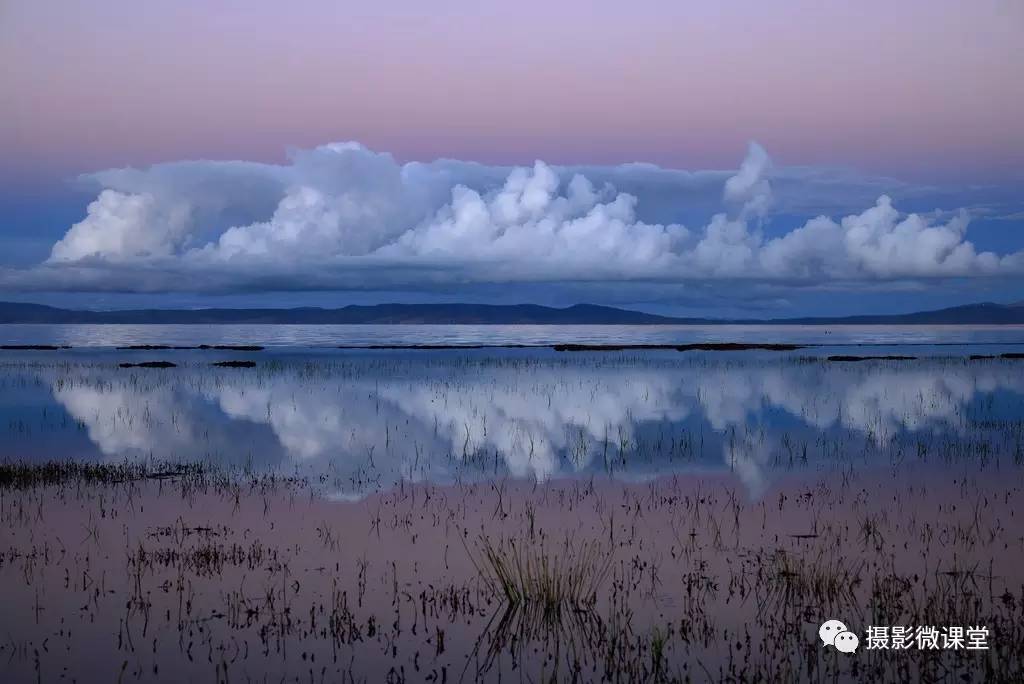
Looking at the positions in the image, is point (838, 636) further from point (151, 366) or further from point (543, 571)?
point (151, 366)

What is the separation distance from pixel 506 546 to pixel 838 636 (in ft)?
19.3

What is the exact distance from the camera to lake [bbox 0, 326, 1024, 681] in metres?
10.2

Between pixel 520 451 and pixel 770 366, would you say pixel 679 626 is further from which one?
pixel 770 366

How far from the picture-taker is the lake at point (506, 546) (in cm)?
1017

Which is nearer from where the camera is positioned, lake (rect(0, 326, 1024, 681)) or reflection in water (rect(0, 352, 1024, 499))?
lake (rect(0, 326, 1024, 681))

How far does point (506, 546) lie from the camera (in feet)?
48.4

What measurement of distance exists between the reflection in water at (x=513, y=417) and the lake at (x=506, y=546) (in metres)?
0.25

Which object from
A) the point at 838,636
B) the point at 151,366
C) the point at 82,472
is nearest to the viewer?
the point at 838,636

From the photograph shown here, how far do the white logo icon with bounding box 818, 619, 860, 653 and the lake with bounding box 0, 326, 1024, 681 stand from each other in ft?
0.44

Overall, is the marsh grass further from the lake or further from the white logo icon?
the white logo icon

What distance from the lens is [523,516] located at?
17.1 m

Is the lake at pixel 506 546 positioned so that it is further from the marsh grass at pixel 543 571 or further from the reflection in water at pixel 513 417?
the reflection in water at pixel 513 417

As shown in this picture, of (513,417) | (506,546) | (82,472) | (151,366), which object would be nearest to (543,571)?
(506,546)

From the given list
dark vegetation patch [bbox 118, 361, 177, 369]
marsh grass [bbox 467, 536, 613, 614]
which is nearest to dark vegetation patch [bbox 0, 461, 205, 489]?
marsh grass [bbox 467, 536, 613, 614]
